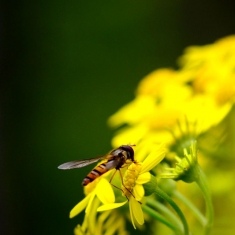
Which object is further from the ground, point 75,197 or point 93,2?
point 93,2

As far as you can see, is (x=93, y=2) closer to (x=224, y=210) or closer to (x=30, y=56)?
(x=30, y=56)

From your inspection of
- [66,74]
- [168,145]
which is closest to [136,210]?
[168,145]

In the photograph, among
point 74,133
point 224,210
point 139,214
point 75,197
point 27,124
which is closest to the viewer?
point 139,214

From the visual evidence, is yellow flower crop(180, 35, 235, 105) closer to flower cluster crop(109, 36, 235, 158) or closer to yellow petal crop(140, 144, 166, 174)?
flower cluster crop(109, 36, 235, 158)

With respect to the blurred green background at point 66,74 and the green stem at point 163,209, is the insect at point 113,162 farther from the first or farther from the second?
the blurred green background at point 66,74

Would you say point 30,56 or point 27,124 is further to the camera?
point 30,56

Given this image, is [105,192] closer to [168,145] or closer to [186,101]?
[168,145]

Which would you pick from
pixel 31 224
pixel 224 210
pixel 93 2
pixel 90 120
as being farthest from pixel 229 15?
pixel 224 210

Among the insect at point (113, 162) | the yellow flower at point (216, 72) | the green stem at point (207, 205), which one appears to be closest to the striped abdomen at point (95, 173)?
the insect at point (113, 162)
